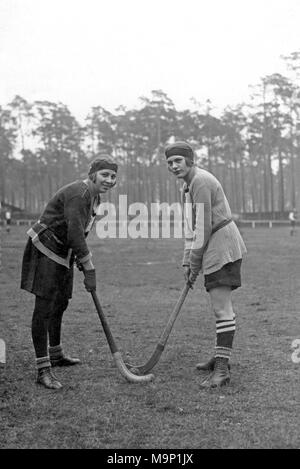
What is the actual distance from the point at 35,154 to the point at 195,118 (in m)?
21.9

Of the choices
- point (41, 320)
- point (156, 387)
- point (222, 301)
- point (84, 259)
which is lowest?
point (156, 387)

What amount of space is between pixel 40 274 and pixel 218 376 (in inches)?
65.6

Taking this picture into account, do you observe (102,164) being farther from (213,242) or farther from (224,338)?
(224,338)

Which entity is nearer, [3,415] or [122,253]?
[3,415]

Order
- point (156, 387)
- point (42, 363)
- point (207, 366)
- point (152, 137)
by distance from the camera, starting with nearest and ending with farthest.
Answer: point (156, 387) < point (42, 363) < point (207, 366) < point (152, 137)

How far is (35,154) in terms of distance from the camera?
7794 cm

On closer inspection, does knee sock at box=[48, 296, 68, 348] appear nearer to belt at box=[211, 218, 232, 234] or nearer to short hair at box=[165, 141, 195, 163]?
belt at box=[211, 218, 232, 234]

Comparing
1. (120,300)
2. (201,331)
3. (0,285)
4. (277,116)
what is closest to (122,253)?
(0,285)

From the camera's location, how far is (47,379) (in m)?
4.80

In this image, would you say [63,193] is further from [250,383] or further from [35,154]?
[35,154]

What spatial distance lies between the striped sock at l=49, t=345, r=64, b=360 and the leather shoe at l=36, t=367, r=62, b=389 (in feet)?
2.01

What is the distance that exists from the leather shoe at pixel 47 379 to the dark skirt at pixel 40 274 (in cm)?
60

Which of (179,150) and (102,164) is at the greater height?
(179,150)

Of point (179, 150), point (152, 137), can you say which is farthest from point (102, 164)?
point (152, 137)
